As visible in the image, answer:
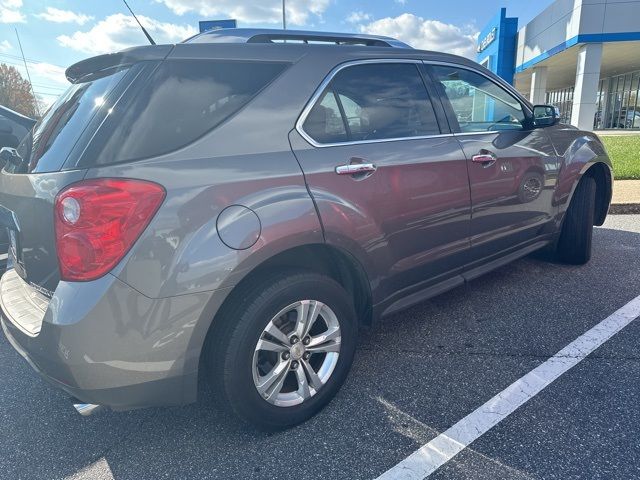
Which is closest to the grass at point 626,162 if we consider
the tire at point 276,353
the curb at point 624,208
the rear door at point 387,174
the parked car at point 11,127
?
the curb at point 624,208

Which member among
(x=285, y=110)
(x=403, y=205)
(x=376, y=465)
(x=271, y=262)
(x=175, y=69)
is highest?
(x=175, y=69)

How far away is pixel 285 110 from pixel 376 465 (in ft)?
5.43

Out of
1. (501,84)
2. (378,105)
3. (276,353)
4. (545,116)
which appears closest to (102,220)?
(276,353)

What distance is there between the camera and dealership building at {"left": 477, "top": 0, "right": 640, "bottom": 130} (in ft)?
65.6

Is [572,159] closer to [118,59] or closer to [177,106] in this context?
[177,106]

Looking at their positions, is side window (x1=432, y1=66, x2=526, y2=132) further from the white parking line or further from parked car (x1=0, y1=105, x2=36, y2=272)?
parked car (x1=0, y1=105, x2=36, y2=272)

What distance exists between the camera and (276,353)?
2.21 metres

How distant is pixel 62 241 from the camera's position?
70.1 inches

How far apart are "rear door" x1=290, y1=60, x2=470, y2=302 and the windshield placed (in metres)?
0.86

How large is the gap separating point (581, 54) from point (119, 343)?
81.1 feet

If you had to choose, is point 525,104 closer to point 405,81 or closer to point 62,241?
point 405,81

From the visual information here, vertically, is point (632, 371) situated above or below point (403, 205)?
below

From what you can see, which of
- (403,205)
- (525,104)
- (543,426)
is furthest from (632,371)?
(525,104)

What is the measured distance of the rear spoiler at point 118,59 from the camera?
6.46 ft
